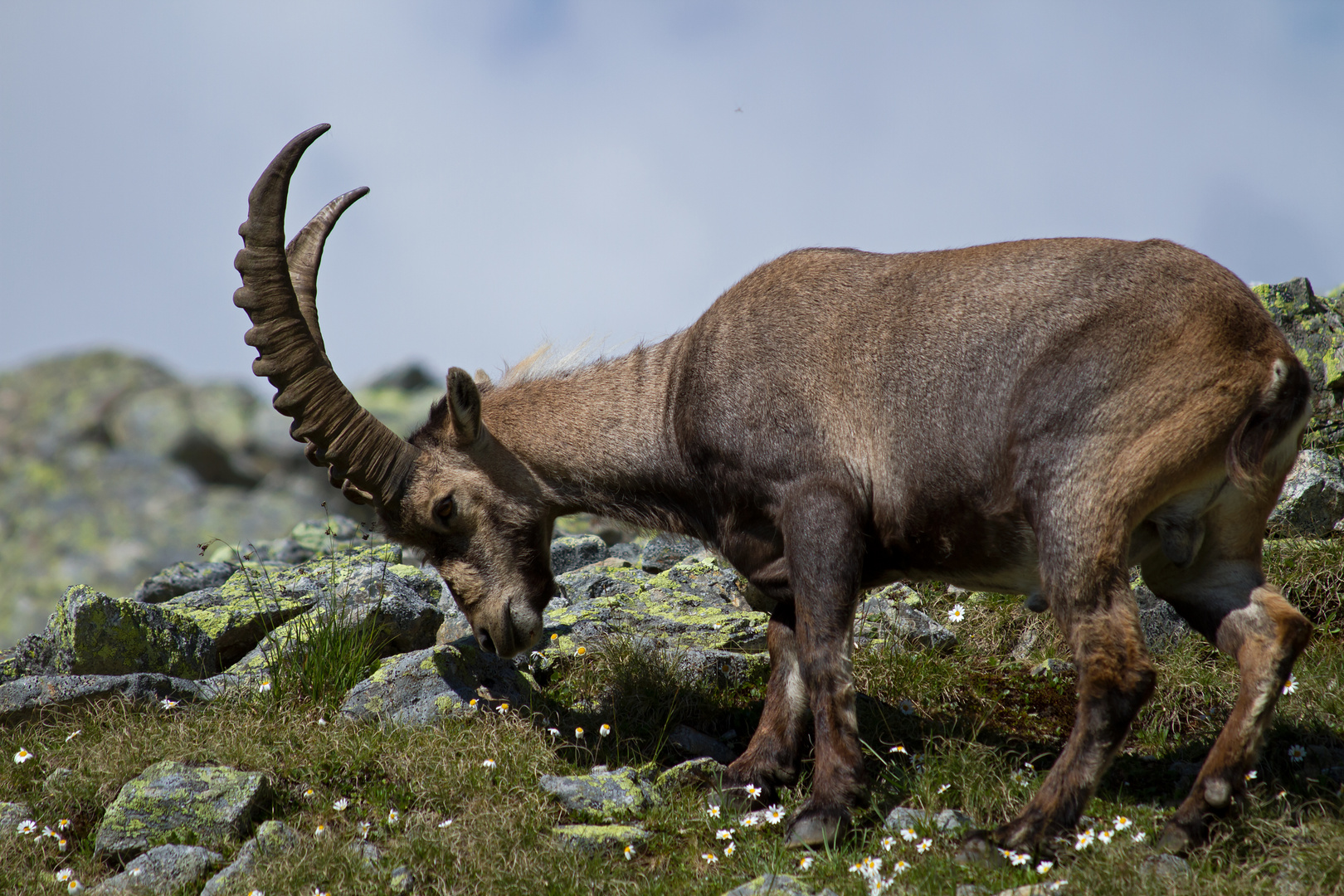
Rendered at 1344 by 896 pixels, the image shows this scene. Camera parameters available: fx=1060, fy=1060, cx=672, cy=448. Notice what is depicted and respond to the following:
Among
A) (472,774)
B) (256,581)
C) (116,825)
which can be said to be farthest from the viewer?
(256,581)

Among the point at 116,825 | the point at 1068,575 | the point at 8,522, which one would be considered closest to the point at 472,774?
the point at 116,825

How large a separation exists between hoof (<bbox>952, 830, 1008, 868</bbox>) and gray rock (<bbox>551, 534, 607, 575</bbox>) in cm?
496

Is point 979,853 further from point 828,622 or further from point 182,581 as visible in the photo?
point 182,581

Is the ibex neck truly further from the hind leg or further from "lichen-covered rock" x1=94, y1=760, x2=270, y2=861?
the hind leg

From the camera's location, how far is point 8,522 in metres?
60.1

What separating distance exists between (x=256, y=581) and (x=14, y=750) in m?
2.25

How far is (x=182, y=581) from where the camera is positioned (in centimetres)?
885

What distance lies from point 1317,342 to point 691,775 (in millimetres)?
6045

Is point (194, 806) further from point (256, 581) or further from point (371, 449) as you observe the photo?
point (256, 581)

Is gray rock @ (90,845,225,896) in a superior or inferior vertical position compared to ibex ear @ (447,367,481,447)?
inferior

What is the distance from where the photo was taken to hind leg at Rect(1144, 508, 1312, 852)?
4.37 metres

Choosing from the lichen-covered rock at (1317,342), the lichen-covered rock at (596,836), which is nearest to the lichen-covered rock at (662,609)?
the lichen-covered rock at (596,836)

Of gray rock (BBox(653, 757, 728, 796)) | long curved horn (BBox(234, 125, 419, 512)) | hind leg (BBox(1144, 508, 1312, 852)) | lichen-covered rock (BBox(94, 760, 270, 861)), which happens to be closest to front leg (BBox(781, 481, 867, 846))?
gray rock (BBox(653, 757, 728, 796))

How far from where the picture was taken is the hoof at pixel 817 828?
4.73 meters
